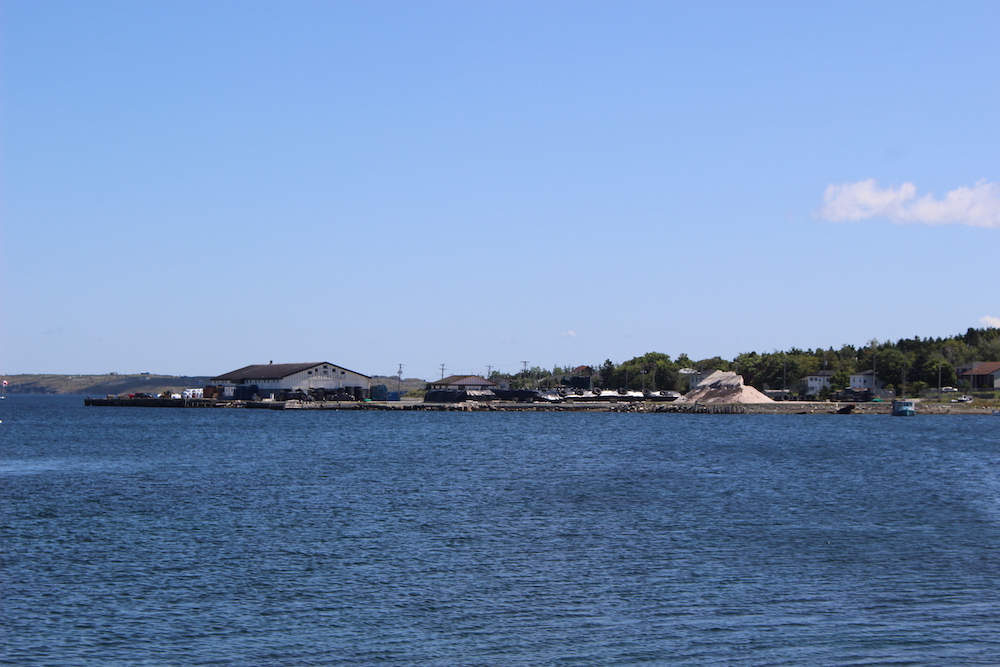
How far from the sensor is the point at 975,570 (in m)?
28.2

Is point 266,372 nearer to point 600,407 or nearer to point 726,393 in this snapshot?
point 600,407

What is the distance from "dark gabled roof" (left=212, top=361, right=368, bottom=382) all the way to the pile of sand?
6871cm

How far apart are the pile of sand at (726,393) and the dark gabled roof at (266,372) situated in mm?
68709

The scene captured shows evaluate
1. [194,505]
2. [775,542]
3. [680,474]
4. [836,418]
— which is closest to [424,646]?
[775,542]

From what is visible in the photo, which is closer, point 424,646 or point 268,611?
point 424,646

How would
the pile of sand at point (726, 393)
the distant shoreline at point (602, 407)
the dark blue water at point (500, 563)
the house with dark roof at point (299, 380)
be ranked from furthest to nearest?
the house with dark roof at point (299, 380), the pile of sand at point (726, 393), the distant shoreline at point (602, 407), the dark blue water at point (500, 563)

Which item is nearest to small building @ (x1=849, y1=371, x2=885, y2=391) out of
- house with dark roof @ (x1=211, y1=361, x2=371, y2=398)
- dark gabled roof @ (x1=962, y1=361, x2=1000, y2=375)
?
dark gabled roof @ (x1=962, y1=361, x2=1000, y2=375)

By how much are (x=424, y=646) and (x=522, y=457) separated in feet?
161

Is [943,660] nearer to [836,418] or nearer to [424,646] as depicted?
[424,646]

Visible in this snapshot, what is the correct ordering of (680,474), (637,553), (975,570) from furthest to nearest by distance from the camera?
(680,474) → (637,553) → (975,570)

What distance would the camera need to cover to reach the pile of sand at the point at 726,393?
16162cm

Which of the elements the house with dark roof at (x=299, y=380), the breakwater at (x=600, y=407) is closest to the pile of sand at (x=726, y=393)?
the breakwater at (x=600, y=407)

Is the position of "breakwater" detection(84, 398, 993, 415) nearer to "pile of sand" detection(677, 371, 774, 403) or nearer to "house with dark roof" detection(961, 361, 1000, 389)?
"pile of sand" detection(677, 371, 774, 403)

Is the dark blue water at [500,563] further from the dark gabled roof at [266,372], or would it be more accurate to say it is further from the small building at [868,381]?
the small building at [868,381]
